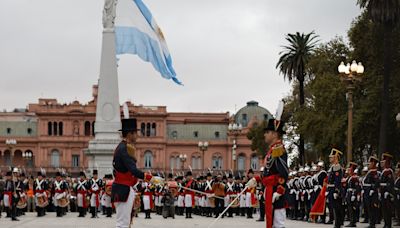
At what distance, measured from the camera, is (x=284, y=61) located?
72.0 m

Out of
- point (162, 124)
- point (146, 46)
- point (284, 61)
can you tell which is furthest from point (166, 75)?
point (162, 124)

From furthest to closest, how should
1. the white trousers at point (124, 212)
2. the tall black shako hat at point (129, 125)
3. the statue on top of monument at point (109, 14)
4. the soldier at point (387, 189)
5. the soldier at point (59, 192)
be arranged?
the statue on top of monument at point (109, 14) → the soldier at point (59, 192) → the soldier at point (387, 189) → the tall black shako hat at point (129, 125) → the white trousers at point (124, 212)

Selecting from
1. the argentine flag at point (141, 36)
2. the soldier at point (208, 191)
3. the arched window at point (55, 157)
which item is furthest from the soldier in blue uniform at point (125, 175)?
the arched window at point (55, 157)

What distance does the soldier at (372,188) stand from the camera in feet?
90.3

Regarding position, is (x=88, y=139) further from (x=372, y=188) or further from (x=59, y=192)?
(x=372, y=188)

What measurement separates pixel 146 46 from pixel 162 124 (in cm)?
9238

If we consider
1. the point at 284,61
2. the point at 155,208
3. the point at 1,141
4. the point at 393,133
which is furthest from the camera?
the point at 1,141

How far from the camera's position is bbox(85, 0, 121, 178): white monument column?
1922 inches

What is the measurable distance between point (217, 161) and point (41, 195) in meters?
104

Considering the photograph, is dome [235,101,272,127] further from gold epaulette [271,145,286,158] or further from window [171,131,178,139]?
gold epaulette [271,145,286,158]

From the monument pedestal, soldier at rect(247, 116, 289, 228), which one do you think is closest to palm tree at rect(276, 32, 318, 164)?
the monument pedestal

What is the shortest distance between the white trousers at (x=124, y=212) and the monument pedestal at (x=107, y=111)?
31.8 meters

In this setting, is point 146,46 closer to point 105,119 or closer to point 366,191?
point 105,119

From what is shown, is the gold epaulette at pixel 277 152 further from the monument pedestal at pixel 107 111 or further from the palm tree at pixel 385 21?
the monument pedestal at pixel 107 111
